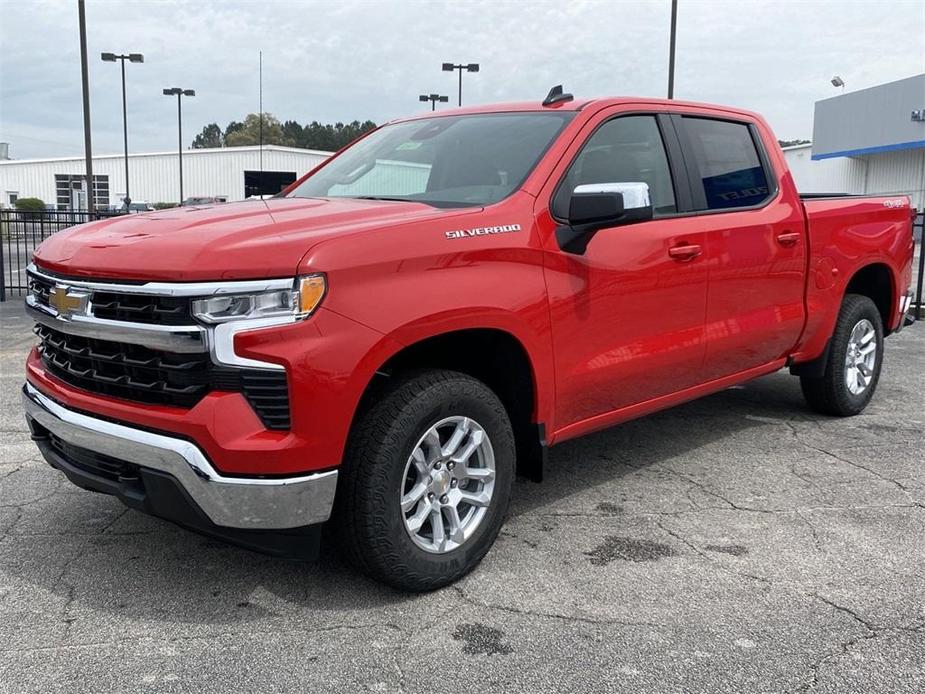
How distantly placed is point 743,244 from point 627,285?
3.31 ft

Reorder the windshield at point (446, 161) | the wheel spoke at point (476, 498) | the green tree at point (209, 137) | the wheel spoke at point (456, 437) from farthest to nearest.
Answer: the green tree at point (209, 137) → the windshield at point (446, 161) → the wheel spoke at point (476, 498) → the wheel spoke at point (456, 437)

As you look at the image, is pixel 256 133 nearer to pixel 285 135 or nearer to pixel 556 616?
pixel 285 135

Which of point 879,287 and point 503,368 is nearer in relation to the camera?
point 503,368

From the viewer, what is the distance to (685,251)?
419cm

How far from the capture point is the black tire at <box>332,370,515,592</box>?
302 cm

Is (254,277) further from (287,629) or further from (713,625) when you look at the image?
(713,625)

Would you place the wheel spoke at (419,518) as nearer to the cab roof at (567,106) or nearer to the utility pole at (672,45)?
the cab roof at (567,106)

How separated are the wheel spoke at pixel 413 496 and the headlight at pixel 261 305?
0.80 metres

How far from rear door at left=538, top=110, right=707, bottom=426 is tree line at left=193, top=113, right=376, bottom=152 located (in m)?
97.7

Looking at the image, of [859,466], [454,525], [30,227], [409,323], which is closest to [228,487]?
[409,323]

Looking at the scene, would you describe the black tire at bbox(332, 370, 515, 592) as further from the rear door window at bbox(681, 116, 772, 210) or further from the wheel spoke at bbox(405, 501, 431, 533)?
the rear door window at bbox(681, 116, 772, 210)

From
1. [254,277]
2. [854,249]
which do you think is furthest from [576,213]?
[854,249]

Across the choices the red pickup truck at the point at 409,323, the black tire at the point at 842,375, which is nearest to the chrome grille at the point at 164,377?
the red pickup truck at the point at 409,323

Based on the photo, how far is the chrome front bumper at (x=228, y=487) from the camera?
110 inches
